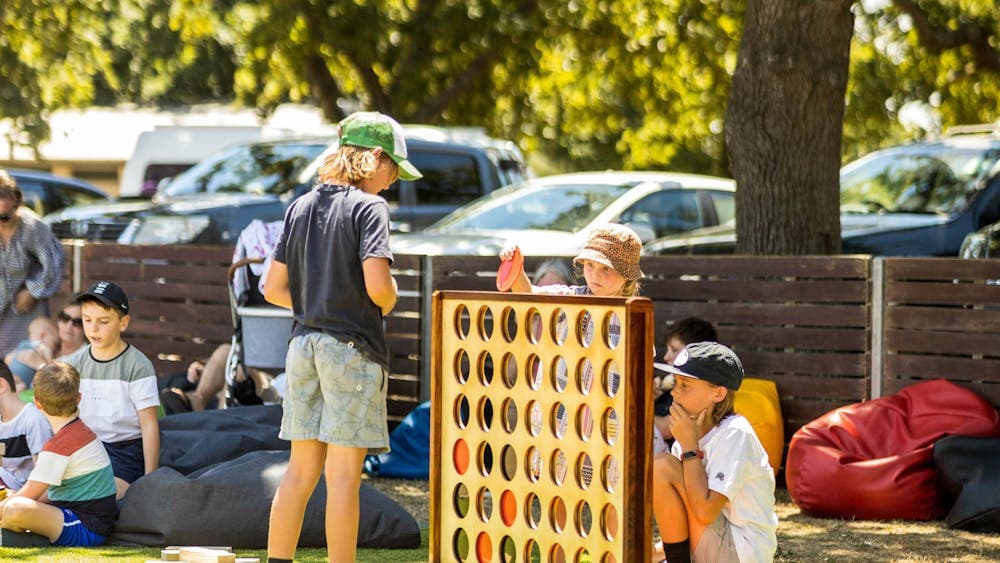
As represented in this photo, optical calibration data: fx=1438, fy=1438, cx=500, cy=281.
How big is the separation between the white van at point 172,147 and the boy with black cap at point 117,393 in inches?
627

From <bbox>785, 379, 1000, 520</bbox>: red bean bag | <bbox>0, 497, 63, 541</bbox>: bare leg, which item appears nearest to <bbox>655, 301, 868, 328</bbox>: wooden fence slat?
<bbox>785, 379, 1000, 520</bbox>: red bean bag

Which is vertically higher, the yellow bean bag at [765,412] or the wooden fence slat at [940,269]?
the wooden fence slat at [940,269]

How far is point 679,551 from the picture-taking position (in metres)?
5.42

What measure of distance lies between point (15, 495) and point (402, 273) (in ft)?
13.9

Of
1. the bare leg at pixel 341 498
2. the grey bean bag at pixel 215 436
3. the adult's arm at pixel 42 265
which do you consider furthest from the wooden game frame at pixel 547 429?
the adult's arm at pixel 42 265

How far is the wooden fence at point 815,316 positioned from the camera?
838cm

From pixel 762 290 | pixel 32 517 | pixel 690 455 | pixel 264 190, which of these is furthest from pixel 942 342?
pixel 264 190

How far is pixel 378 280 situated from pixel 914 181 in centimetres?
824

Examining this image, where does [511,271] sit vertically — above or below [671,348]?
above

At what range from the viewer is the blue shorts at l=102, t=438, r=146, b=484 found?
736cm

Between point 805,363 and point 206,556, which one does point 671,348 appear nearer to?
point 805,363

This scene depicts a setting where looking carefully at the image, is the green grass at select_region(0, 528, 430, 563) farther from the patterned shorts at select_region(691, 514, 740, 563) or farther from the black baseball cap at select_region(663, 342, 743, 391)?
the black baseball cap at select_region(663, 342, 743, 391)

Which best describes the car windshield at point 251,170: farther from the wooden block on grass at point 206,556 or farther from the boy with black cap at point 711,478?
the boy with black cap at point 711,478

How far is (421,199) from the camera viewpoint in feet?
50.4
